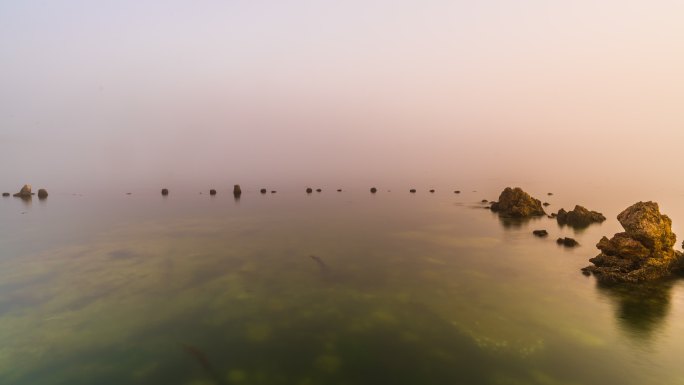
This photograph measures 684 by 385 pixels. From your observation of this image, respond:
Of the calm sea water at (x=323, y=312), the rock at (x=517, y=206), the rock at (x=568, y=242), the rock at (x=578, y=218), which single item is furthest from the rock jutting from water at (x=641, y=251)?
the rock at (x=517, y=206)

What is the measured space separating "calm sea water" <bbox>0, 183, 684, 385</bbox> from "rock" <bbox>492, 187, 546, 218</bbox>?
18.0 metres

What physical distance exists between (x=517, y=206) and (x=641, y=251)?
42.9m

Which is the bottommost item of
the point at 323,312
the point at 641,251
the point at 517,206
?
the point at 323,312

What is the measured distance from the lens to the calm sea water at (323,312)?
19.3m

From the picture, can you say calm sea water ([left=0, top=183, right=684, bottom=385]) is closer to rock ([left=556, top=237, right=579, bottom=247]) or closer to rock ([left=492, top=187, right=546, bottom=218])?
rock ([left=556, top=237, right=579, bottom=247])

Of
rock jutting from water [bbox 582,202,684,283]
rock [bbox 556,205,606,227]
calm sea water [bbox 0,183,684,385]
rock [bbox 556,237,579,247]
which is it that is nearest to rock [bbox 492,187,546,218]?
rock [bbox 556,205,606,227]

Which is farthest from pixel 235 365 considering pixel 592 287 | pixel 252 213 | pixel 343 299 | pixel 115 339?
pixel 252 213

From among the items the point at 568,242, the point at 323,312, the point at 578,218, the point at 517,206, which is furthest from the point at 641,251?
the point at 517,206

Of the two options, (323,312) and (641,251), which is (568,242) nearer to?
(641,251)

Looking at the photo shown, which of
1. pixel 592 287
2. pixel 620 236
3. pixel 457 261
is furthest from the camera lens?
pixel 457 261

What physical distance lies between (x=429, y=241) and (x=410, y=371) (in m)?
35.9

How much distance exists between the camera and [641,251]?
34.5m

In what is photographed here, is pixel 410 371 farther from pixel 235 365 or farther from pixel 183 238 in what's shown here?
pixel 183 238

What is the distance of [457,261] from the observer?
4209cm
